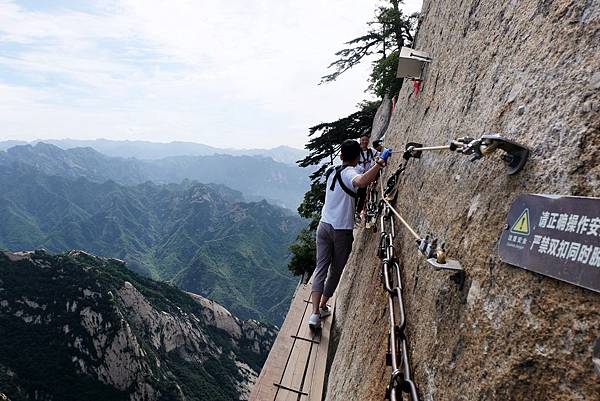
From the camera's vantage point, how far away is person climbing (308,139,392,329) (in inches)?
245

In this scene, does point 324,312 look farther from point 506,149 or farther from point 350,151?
point 506,149

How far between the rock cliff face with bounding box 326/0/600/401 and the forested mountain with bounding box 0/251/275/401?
287ft

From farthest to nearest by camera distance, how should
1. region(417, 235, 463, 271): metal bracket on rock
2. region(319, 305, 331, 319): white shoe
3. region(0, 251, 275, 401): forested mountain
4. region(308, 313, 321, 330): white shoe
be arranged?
region(0, 251, 275, 401): forested mountain, region(319, 305, 331, 319): white shoe, region(308, 313, 321, 330): white shoe, region(417, 235, 463, 271): metal bracket on rock

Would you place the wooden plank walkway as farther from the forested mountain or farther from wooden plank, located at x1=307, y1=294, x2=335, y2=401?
the forested mountain

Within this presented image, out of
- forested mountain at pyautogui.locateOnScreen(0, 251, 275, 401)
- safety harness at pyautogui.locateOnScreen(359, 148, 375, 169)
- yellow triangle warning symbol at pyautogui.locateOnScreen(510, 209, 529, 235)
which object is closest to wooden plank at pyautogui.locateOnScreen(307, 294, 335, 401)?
safety harness at pyautogui.locateOnScreen(359, 148, 375, 169)

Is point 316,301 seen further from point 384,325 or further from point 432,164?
point 432,164

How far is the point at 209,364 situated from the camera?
11350 cm

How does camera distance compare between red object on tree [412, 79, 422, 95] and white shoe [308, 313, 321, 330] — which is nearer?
red object on tree [412, 79, 422, 95]

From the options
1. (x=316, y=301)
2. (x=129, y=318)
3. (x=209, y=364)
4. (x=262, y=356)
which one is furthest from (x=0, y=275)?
(x=316, y=301)

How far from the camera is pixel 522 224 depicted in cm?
231

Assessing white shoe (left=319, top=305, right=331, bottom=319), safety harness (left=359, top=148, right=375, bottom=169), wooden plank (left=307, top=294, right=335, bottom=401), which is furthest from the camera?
safety harness (left=359, top=148, right=375, bottom=169)

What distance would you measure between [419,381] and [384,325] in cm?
115

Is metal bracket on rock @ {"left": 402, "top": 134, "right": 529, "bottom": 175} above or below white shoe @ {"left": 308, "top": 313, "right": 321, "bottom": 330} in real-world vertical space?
above

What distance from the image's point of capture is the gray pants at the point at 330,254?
666cm
